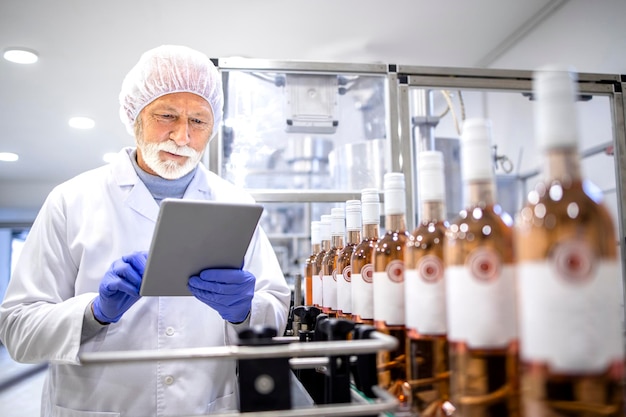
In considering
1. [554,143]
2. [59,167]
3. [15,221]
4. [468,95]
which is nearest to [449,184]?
[468,95]

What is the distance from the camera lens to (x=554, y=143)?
40 centimetres

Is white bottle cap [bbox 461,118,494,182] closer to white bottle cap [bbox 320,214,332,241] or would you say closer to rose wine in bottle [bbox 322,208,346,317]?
rose wine in bottle [bbox 322,208,346,317]

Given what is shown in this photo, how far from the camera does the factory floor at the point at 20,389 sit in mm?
4445

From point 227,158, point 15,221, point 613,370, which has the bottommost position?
point 613,370

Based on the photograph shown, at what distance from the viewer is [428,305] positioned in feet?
1.78

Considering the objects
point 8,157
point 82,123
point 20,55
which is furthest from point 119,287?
point 8,157

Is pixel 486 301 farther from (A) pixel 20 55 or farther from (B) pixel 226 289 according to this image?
(A) pixel 20 55

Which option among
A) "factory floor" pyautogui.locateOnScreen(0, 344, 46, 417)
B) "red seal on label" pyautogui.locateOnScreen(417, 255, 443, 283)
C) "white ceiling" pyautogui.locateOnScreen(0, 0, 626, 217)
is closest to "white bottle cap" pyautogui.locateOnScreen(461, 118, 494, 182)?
"red seal on label" pyautogui.locateOnScreen(417, 255, 443, 283)

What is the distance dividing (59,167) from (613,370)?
6.63 metres

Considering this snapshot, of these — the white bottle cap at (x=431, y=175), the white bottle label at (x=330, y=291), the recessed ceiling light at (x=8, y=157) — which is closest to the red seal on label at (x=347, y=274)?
the white bottle label at (x=330, y=291)

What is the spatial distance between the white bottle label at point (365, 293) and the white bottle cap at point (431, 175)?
0.19m

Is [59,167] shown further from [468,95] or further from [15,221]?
[468,95]

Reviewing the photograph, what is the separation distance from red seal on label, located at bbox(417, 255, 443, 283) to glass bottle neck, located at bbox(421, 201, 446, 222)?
2.6 inches

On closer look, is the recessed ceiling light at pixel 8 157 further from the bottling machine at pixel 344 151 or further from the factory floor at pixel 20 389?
the bottling machine at pixel 344 151
